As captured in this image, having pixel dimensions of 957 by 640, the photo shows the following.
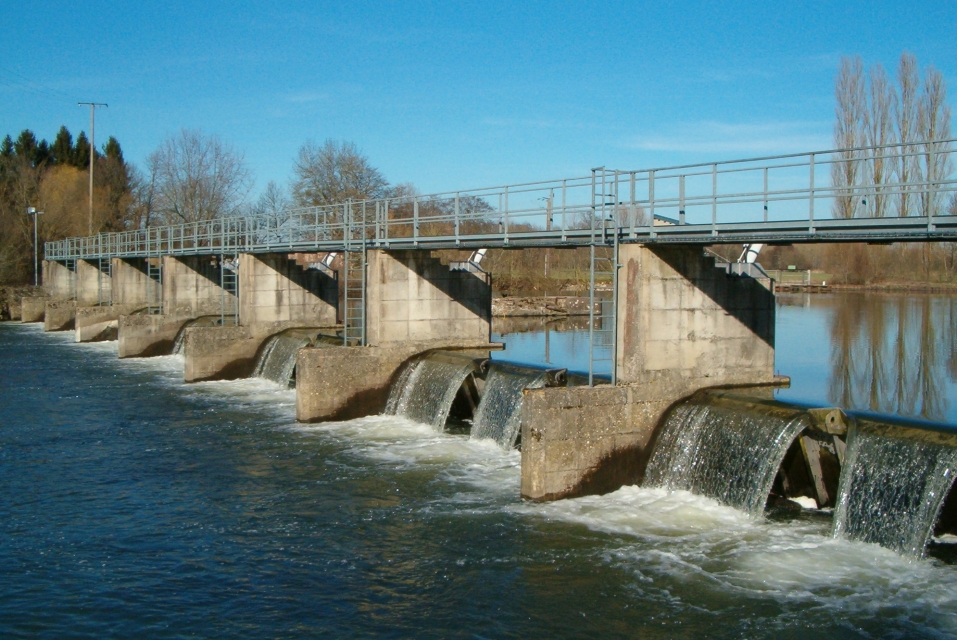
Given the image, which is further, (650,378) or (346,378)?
(346,378)

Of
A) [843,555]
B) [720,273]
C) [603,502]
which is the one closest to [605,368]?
[720,273]

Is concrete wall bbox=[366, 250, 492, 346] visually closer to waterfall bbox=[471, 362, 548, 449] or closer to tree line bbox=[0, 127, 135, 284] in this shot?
waterfall bbox=[471, 362, 548, 449]

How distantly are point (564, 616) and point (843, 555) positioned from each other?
390cm

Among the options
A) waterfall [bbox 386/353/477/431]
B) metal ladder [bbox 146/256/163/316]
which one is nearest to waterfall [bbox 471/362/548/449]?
waterfall [bbox 386/353/477/431]

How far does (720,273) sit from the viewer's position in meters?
16.7

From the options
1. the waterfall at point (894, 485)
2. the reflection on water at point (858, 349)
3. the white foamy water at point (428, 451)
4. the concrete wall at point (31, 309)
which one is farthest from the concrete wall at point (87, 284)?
the waterfall at point (894, 485)

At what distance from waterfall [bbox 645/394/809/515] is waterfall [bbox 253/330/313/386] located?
46.4 feet

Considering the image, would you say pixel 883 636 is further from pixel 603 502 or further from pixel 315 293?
pixel 315 293

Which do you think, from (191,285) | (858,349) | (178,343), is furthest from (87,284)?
(858,349)

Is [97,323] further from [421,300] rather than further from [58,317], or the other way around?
[421,300]

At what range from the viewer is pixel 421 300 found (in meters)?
23.7

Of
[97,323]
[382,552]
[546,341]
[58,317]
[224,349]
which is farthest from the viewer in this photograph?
[58,317]

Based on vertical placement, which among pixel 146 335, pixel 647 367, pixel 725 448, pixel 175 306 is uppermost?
pixel 175 306

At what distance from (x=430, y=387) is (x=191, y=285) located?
20508mm
